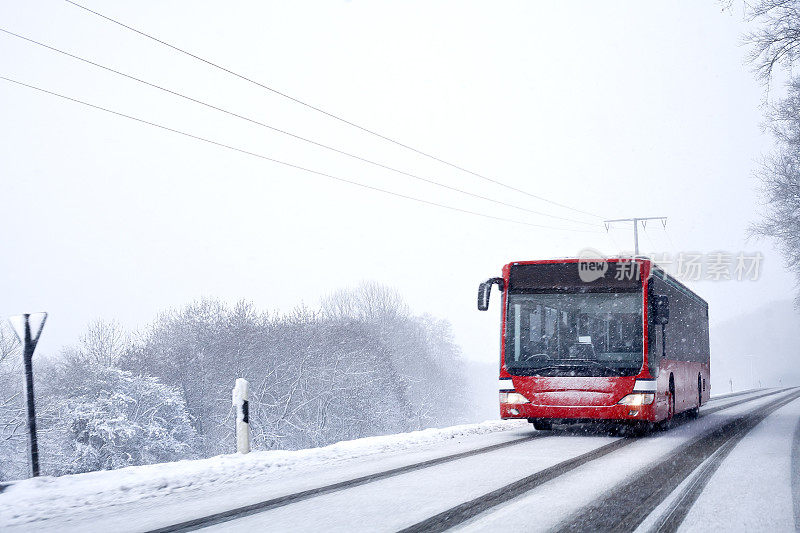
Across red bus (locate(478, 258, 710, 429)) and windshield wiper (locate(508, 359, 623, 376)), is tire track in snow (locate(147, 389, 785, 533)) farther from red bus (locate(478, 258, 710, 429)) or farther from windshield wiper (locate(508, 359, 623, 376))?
windshield wiper (locate(508, 359, 623, 376))

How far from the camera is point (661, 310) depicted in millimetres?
12641

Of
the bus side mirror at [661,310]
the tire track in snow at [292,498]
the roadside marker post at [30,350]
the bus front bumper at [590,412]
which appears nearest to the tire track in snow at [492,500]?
the tire track in snow at [292,498]

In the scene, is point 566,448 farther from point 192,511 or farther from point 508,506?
point 192,511

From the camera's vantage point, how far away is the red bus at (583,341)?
39.4 feet

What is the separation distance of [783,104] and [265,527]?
2103 cm

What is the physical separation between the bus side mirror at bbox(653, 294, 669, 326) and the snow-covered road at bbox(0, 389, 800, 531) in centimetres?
240

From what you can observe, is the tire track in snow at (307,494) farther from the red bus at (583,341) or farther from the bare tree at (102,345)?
the bare tree at (102,345)

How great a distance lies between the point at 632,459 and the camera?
9508 millimetres

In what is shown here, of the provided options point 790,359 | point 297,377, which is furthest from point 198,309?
point 790,359

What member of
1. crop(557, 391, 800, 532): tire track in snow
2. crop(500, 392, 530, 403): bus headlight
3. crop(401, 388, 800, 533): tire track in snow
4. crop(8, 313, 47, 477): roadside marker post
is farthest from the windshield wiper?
crop(8, 313, 47, 477): roadside marker post

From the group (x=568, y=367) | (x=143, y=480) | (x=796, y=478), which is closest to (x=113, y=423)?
(x=568, y=367)

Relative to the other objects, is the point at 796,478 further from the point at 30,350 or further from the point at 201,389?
the point at 201,389

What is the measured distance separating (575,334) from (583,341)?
17cm

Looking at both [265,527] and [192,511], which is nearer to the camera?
[265,527]
